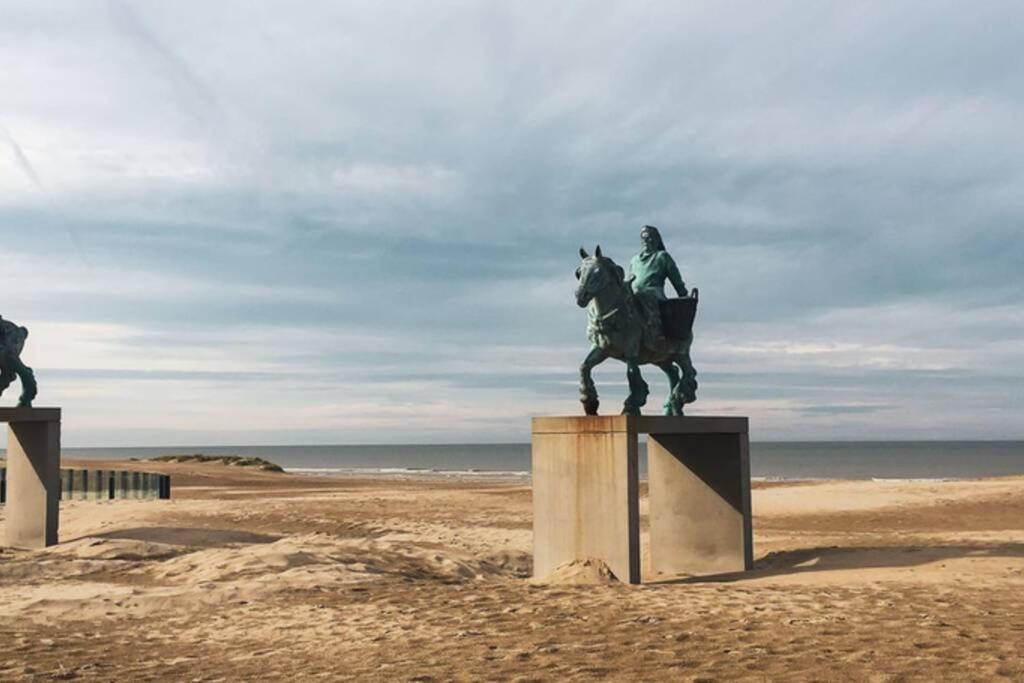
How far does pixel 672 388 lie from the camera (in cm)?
1270

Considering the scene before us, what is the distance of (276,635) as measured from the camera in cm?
818

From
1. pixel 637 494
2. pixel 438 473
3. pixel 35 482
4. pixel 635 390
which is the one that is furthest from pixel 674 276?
pixel 438 473

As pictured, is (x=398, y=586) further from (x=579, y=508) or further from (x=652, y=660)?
(x=652, y=660)

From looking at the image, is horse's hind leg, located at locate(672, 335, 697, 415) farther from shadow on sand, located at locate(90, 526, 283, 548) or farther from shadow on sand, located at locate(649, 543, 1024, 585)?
shadow on sand, located at locate(90, 526, 283, 548)

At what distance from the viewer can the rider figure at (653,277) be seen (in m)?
12.0

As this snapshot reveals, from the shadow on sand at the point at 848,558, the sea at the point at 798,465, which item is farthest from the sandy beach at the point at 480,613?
the sea at the point at 798,465

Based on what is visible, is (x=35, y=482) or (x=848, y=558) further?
(x=35, y=482)

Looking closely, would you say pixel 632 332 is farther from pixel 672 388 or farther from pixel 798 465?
pixel 798 465

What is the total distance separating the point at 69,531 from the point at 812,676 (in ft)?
57.4

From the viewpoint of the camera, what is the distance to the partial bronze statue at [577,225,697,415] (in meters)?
11.0

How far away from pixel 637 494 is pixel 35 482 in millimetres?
11229

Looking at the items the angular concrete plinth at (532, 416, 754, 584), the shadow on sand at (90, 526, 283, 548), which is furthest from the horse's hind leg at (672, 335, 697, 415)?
the shadow on sand at (90, 526, 283, 548)

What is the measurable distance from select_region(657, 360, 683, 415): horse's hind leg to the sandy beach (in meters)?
2.45

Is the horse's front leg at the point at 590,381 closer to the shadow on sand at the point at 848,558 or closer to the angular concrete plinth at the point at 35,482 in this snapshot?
the shadow on sand at the point at 848,558
